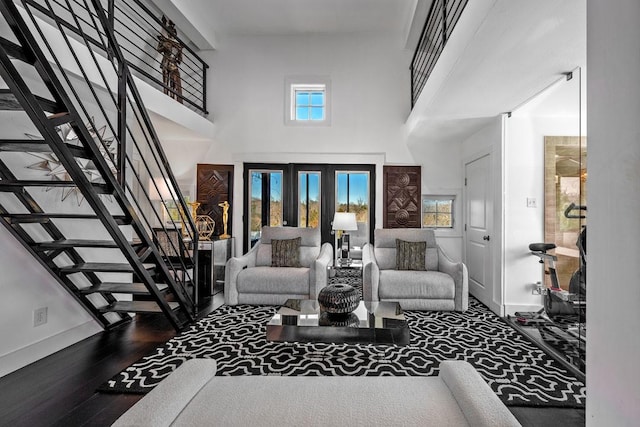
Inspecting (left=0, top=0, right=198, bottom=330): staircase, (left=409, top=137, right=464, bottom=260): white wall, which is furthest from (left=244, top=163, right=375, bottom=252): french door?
(left=0, top=0, right=198, bottom=330): staircase

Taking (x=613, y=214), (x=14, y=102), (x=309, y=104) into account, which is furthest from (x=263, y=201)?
(x=613, y=214)

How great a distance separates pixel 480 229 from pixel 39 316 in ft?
15.8

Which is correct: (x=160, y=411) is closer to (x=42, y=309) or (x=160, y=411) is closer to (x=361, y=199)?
(x=42, y=309)

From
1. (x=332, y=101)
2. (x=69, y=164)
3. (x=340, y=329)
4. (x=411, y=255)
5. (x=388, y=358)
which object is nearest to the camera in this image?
(x=69, y=164)

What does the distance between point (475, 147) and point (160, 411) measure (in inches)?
192

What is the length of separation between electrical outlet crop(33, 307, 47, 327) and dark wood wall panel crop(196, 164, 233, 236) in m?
2.96

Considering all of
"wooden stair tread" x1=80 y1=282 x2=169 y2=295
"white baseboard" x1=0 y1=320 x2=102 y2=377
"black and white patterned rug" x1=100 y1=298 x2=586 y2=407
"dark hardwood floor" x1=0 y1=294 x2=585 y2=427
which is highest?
"wooden stair tread" x1=80 y1=282 x2=169 y2=295

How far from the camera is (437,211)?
566 cm

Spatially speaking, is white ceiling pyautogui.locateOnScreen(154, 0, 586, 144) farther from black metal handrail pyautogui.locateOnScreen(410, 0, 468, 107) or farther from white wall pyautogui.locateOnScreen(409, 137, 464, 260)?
black metal handrail pyautogui.locateOnScreen(410, 0, 468, 107)

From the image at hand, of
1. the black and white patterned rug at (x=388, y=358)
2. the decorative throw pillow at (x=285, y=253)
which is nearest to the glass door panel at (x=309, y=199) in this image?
the decorative throw pillow at (x=285, y=253)

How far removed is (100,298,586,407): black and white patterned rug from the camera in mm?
2266

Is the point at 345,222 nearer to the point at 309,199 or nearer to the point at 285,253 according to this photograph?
the point at 285,253

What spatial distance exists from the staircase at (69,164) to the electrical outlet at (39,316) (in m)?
0.23

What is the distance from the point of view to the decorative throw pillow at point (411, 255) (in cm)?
421
